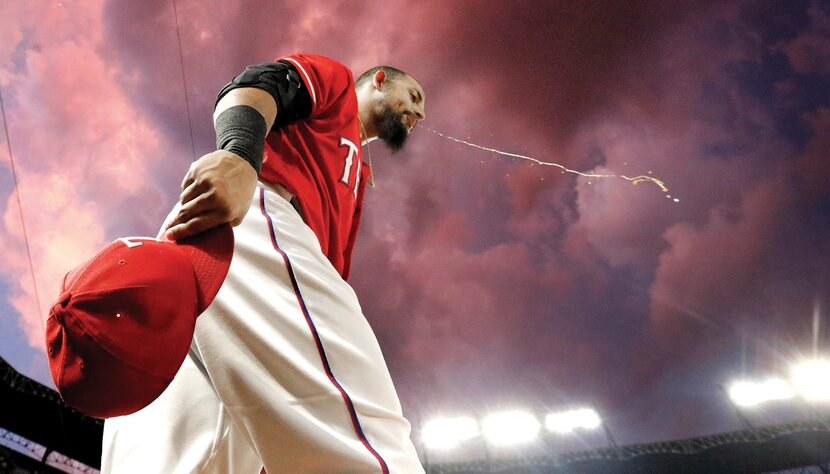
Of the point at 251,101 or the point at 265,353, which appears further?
the point at 251,101

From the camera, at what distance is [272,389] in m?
0.77

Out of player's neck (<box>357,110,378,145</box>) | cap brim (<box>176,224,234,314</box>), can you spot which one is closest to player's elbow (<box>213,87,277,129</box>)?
cap brim (<box>176,224,234,314</box>)

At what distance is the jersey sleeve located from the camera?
1.26 meters

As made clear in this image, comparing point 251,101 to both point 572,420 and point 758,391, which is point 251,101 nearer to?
point 572,420

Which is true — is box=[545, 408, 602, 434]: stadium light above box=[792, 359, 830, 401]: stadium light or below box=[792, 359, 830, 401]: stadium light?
below

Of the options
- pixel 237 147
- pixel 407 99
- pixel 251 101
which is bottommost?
pixel 237 147

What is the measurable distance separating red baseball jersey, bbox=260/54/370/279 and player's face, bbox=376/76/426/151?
1.36 ft

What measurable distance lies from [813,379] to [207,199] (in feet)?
66.0

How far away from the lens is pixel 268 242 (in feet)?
3.01

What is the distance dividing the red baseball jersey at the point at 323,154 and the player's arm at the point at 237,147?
6 centimetres

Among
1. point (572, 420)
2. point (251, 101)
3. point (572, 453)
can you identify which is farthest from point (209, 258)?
point (572, 420)

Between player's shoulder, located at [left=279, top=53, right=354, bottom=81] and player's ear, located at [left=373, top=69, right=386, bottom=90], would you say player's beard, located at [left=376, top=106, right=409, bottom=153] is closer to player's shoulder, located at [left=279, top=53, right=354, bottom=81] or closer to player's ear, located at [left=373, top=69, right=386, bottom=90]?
player's ear, located at [left=373, top=69, right=386, bottom=90]

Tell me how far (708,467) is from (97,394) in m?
16.1

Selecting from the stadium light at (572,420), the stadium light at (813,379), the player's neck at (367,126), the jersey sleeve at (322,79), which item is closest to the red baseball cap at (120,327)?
the jersey sleeve at (322,79)
